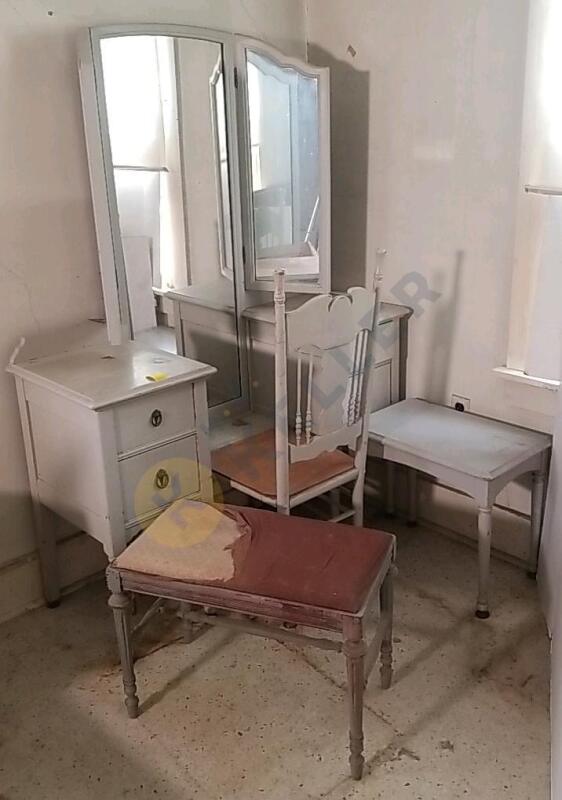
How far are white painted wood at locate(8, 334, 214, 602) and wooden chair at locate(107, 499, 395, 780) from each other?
0.11 m

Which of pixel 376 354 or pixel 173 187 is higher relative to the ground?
pixel 173 187

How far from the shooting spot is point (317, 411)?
2072mm

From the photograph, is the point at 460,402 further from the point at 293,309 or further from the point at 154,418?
the point at 154,418

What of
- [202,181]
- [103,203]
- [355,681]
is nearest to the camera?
[355,681]

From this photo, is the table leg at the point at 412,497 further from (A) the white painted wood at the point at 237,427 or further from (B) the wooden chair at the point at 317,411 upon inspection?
(A) the white painted wood at the point at 237,427

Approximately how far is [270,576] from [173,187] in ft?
3.83

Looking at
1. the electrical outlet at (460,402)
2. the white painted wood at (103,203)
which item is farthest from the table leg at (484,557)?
the white painted wood at (103,203)

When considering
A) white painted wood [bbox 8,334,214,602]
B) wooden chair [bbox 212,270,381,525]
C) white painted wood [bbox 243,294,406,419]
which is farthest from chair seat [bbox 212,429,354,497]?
white painted wood [bbox 243,294,406,419]

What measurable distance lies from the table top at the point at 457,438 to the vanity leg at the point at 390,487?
0.26 meters

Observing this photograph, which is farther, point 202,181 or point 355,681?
point 202,181

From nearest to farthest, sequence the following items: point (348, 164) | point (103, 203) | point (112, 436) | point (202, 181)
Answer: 1. point (112, 436)
2. point (103, 203)
3. point (202, 181)
4. point (348, 164)

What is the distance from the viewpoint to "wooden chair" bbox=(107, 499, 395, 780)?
1611 mm

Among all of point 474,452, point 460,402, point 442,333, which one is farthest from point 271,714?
point 442,333

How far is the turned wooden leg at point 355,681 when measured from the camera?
1.58 metres
